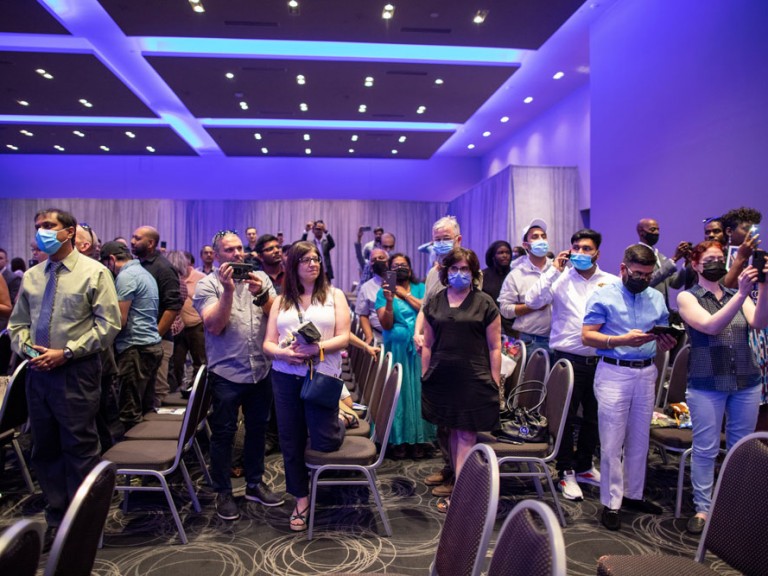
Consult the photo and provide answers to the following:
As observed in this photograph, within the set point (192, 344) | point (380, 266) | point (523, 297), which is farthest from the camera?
point (192, 344)

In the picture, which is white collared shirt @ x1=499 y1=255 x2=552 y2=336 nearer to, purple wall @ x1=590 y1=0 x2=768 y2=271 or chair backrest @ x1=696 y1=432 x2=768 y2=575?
purple wall @ x1=590 y1=0 x2=768 y2=271

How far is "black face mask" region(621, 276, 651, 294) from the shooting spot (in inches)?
114

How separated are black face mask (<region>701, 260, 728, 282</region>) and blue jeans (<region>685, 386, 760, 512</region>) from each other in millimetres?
594

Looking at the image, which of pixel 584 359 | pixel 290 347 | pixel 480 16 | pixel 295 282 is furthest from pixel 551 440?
pixel 480 16

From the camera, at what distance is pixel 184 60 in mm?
7930

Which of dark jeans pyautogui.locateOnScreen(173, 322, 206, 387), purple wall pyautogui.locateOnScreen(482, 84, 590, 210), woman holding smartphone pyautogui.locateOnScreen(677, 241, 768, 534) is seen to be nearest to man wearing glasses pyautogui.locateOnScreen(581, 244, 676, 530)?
woman holding smartphone pyautogui.locateOnScreen(677, 241, 768, 534)

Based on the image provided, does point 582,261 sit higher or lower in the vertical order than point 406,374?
higher

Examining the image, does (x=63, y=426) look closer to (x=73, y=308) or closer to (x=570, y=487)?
(x=73, y=308)

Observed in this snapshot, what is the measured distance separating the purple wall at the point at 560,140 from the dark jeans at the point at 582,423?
676 centimetres

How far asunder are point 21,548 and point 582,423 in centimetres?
321

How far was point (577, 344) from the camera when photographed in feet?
11.3

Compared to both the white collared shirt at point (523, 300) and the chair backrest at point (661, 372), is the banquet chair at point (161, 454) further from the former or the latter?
the chair backrest at point (661, 372)

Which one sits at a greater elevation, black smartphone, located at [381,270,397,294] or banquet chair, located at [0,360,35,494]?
black smartphone, located at [381,270,397,294]

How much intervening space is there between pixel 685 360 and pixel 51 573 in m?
3.85
